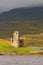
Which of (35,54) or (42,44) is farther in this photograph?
(42,44)

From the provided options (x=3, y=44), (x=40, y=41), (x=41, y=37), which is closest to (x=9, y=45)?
(x=3, y=44)

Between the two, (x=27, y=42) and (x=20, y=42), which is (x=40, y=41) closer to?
(x=27, y=42)

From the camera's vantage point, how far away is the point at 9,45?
95438 millimetres

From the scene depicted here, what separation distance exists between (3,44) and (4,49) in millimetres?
5669

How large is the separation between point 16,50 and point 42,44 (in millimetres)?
31207

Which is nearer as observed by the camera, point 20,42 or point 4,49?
point 4,49

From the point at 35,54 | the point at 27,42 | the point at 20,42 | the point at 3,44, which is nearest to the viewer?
the point at 35,54

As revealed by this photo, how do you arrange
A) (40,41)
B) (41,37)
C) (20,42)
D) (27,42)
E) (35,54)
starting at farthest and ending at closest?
(41,37), (40,41), (27,42), (20,42), (35,54)
